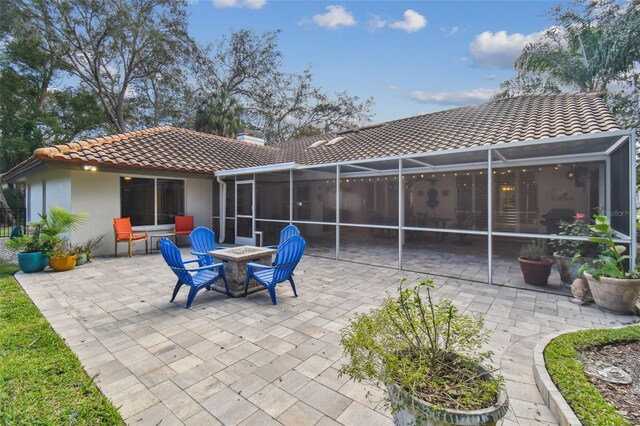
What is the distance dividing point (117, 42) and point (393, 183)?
57.7 feet

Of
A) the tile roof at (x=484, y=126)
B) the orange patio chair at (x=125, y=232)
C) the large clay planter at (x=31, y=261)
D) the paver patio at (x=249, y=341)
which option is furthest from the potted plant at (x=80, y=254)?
the tile roof at (x=484, y=126)

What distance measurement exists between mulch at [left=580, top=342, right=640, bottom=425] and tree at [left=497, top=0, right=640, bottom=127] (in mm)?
9889

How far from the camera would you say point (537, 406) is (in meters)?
2.11

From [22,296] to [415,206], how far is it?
1078cm

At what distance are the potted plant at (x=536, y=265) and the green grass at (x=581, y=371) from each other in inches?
74.3

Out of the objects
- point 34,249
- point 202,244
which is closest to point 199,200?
point 34,249

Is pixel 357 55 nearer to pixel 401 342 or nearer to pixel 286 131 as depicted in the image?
pixel 401 342

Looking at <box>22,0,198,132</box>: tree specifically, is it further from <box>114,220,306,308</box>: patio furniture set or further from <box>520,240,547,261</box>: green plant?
<box>520,240,547,261</box>: green plant

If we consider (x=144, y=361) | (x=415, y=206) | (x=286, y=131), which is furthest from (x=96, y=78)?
(x=144, y=361)

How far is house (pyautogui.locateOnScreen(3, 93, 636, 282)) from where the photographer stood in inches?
243

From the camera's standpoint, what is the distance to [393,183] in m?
11.4

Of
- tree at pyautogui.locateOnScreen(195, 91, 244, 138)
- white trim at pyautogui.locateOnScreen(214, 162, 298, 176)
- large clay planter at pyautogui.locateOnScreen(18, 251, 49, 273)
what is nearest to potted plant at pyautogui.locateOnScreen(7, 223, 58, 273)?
large clay planter at pyautogui.locateOnScreen(18, 251, 49, 273)

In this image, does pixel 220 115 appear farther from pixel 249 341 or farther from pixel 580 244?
pixel 580 244

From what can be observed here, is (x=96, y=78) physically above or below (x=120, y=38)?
below
